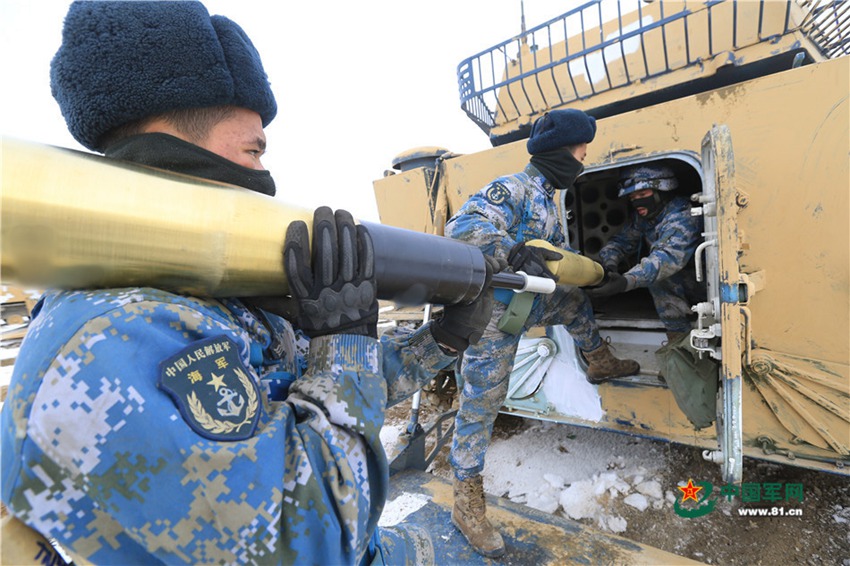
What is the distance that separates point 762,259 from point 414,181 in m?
2.69

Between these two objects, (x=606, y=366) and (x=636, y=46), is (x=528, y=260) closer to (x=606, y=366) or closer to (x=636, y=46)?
(x=606, y=366)

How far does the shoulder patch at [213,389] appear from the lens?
0.71 metres

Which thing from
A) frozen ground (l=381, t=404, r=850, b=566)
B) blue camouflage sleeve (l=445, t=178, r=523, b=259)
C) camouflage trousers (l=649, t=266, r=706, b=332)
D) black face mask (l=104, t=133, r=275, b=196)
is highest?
black face mask (l=104, t=133, r=275, b=196)

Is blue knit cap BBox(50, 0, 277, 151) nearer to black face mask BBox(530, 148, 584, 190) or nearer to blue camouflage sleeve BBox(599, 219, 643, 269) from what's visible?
black face mask BBox(530, 148, 584, 190)

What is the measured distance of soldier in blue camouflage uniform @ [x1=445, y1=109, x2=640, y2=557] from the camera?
7.93 feet

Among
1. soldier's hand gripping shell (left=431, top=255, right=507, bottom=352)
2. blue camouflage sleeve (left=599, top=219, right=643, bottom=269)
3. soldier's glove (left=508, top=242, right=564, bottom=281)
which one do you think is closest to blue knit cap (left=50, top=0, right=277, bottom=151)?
soldier's hand gripping shell (left=431, top=255, right=507, bottom=352)

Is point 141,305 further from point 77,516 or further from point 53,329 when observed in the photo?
point 77,516

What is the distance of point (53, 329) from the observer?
2.30 feet

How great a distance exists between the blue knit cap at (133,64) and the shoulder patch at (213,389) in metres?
0.54

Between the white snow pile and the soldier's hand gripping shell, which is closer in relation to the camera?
the soldier's hand gripping shell

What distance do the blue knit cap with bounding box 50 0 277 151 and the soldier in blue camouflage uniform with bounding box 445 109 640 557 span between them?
5.39 feet

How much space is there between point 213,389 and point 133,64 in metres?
0.69
